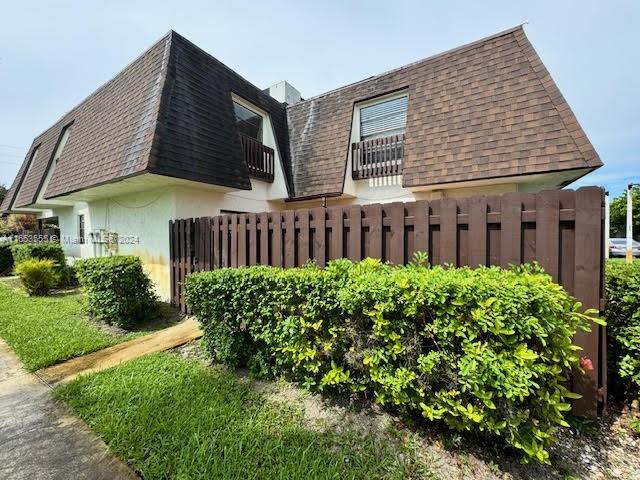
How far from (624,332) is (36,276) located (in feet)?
40.5

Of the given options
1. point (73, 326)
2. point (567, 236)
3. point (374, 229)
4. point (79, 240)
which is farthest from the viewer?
point (79, 240)

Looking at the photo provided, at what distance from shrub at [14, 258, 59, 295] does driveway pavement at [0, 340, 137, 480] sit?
645 centimetres

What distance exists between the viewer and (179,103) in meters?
6.61

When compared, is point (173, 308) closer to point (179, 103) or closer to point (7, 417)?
point (7, 417)

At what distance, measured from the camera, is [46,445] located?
235 cm

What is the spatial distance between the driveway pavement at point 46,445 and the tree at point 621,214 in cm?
4896

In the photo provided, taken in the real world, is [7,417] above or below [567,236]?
below

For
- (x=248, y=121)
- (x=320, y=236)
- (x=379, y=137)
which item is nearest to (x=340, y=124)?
(x=379, y=137)

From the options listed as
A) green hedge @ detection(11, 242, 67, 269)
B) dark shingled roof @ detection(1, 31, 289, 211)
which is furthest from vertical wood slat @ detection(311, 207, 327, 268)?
green hedge @ detection(11, 242, 67, 269)

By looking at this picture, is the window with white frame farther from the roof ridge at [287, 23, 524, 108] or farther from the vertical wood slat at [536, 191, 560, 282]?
the vertical wood slat at [536, 191, 560, 282]

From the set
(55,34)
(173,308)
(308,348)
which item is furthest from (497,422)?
(55,34)

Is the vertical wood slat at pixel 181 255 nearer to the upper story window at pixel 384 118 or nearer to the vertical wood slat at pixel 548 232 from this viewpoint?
the upper story window at pixel 384 118

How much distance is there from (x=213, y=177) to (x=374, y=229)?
186 inches

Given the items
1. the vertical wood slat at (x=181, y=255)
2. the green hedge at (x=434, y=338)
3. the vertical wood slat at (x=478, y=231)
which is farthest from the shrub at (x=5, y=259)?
the vertical wood slat at (x=478, y=231)
